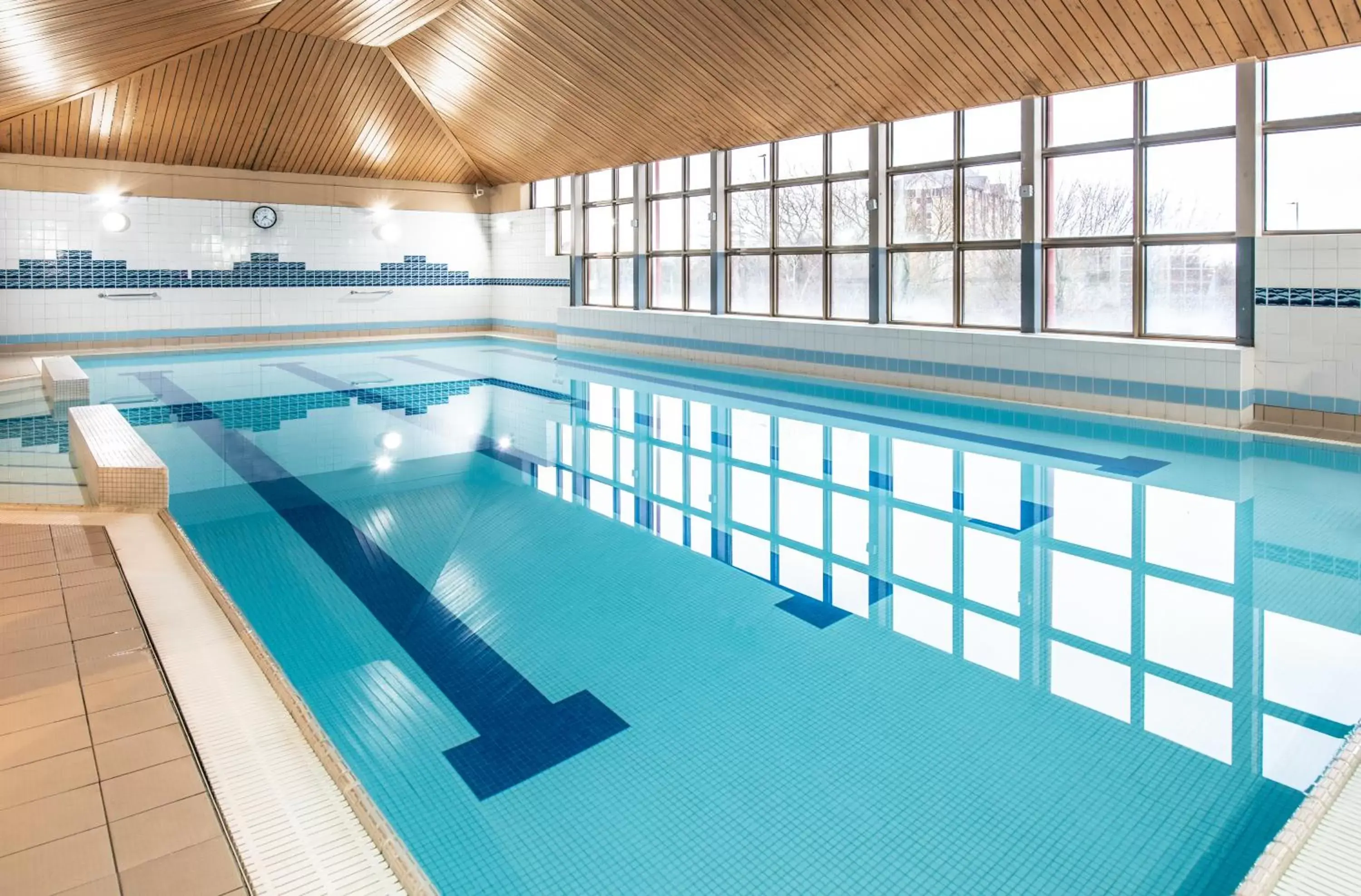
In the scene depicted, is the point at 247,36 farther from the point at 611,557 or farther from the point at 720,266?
the point at 611,557

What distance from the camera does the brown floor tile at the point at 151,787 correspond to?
2027 millimetres

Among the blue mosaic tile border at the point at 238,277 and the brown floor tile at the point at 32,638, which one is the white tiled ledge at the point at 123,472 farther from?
the blue mosaic tile border at the point at 238,277

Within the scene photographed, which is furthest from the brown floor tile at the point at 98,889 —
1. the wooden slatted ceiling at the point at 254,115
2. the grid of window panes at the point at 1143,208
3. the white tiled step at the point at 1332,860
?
the wooden slatted ceiling at the point at 254,115

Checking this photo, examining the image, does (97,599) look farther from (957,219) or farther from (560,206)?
(560,206)

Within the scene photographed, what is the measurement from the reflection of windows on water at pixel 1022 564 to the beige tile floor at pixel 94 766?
2.27m

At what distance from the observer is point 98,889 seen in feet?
5.79

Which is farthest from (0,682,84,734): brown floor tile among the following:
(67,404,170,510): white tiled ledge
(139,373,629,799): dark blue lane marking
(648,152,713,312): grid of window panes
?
(648,152,713,312): grid of window panes

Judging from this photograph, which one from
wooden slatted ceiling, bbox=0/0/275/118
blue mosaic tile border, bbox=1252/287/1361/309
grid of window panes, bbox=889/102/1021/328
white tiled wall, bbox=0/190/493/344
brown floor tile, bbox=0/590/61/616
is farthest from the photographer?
white tiled wall, bbox=0/190/493/344

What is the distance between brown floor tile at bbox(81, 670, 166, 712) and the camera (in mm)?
2520

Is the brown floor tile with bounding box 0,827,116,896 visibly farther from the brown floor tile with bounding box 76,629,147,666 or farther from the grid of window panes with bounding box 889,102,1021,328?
the grid of window panes with bounding box 889,102,1021,328

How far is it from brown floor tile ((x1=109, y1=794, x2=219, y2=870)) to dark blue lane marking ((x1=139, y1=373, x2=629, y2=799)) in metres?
0.60

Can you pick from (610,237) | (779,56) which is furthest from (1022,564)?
(610,237)

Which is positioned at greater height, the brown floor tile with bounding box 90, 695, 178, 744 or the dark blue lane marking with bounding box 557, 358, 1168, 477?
the dark blue lane marking with bounding box 557, 358, 1168, 477

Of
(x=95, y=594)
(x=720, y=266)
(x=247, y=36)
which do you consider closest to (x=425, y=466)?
(x=95, y=594)
